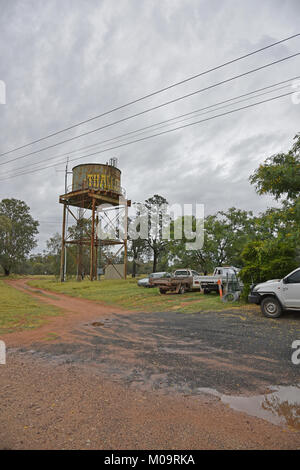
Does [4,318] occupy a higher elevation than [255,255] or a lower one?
lower

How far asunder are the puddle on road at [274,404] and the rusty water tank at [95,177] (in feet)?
95.1

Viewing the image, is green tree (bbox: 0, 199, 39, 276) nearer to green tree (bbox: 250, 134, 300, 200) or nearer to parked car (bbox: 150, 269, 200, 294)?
parked car (bbox: 150, 269, 200, 294)

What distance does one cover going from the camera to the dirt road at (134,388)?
3229 millimetres

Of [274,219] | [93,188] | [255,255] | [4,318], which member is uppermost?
[93,188]

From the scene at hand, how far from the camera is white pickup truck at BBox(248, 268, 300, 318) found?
32.3 feet

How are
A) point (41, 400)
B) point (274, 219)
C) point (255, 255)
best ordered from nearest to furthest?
1. point (41, 400)
2. point (274, 219)
3. point (255, 255)

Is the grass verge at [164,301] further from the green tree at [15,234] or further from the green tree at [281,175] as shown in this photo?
the green tree at [15,234]

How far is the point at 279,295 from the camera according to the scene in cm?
1028

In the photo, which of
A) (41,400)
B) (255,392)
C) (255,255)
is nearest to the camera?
(41,400)
